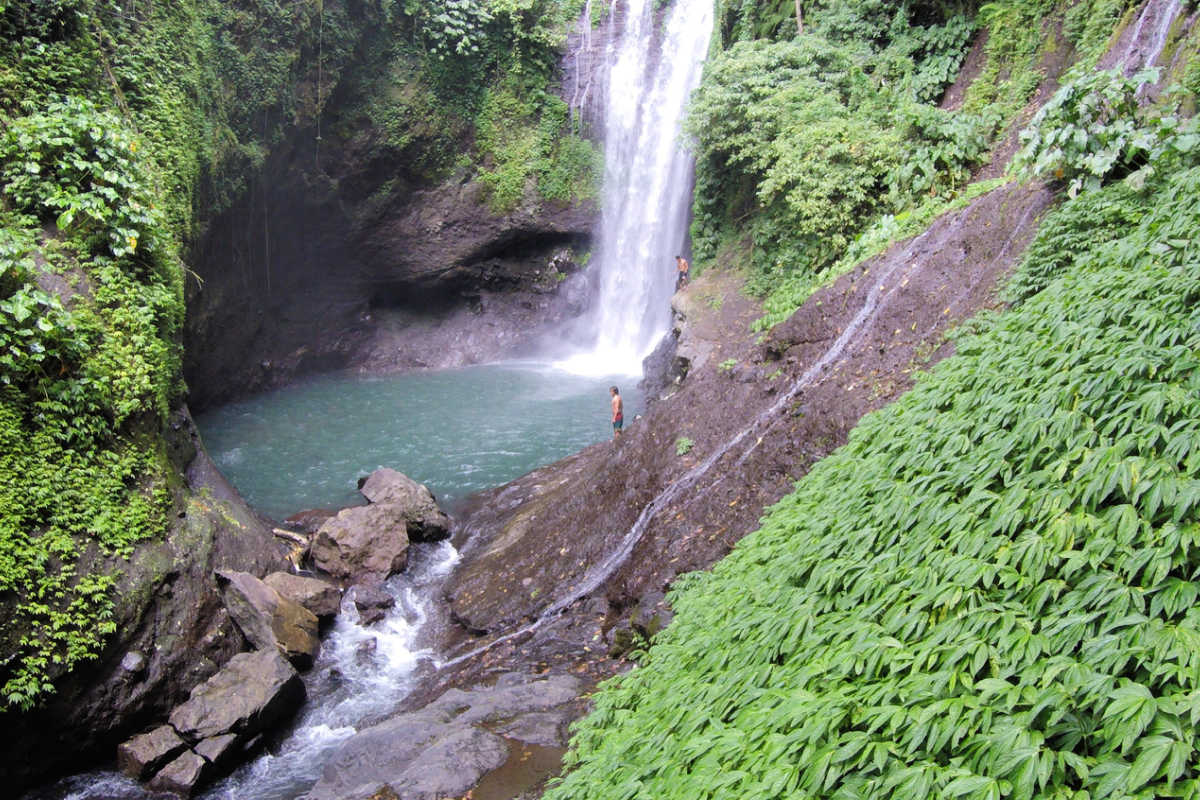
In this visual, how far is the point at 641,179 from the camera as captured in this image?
2328 cm

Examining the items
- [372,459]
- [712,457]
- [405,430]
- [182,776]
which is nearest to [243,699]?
[182,776]

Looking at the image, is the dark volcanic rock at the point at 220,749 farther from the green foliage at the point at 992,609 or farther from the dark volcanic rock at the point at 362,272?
the dark volcanic rock at the point at 362,272

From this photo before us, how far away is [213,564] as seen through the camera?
384 inches

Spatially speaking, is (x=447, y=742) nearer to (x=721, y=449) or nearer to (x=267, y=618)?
(x=267, y=618)

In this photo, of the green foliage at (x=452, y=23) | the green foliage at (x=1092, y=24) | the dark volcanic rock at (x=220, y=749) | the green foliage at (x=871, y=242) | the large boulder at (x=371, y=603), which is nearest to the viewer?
the dark volcanic rock at (x=220, y=749)

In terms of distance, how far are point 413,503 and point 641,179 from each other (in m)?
14.2

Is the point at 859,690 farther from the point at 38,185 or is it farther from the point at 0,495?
the point at 38,185

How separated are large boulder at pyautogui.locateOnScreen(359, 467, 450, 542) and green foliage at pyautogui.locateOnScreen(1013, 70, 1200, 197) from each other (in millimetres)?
10438

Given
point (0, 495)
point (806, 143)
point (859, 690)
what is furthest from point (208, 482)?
point (806, 143)

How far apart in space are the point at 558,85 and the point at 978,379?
22.3 m

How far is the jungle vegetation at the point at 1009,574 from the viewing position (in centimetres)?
282

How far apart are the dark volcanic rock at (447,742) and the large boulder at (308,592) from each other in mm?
3902

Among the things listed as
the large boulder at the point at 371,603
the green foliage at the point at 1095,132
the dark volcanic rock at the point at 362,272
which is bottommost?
the large boulder at the point at 371,603

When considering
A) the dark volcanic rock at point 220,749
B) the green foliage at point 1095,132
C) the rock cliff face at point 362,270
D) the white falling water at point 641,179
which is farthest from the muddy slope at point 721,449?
the rock cliff face at point 362,270
